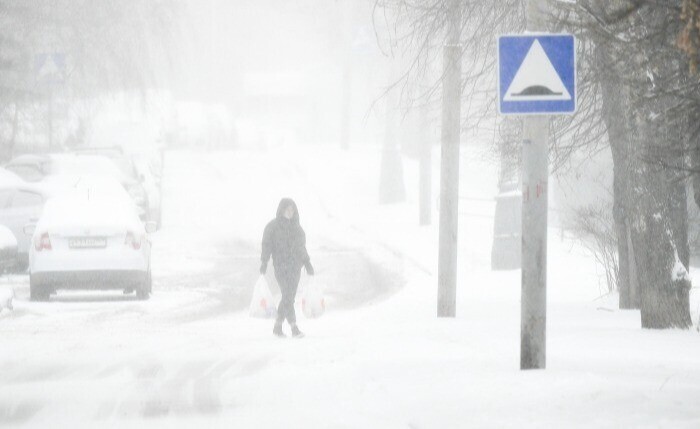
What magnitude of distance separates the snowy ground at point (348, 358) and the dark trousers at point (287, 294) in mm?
424

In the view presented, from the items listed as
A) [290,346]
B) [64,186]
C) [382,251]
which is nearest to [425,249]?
[382,251]

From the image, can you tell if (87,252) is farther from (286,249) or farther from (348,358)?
(348,358)

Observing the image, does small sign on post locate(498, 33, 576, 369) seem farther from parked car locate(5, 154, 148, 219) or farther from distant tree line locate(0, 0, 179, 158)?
parked car locate(5, 154, 148, 219)

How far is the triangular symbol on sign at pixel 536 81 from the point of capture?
399 inches

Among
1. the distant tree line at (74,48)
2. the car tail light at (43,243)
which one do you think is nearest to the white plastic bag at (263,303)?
the car tail light at (43,243)

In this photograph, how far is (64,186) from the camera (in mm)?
25703

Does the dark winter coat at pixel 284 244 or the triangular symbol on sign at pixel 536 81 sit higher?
the triangular symbol on sign at pixel 536 81

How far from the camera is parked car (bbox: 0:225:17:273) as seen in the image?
75.2ft

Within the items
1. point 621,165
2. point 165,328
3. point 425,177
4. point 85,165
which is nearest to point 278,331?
point 165,328

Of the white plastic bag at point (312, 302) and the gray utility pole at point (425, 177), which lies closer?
the white plastic bag at point (312, 302)

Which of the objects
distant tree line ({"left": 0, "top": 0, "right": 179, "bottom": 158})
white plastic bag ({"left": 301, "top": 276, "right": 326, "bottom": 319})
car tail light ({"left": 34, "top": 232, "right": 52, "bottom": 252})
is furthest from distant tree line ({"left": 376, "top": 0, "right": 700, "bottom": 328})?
distant tree line ({"left": 0, "top": 0, "right": 179, "bottom": 158})

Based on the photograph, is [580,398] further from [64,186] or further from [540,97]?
[64,186]

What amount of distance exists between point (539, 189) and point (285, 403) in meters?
2.45

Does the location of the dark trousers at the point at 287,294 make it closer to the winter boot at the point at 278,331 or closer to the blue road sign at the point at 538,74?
the winter boot at the point at 278,331
